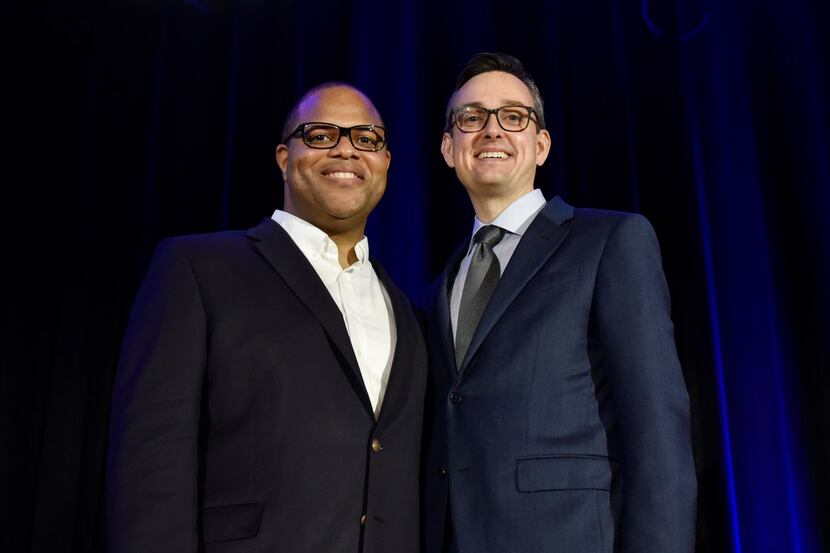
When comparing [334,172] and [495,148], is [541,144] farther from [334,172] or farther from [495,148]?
[334,172]

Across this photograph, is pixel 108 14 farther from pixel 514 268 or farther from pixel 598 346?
pixel 598 346

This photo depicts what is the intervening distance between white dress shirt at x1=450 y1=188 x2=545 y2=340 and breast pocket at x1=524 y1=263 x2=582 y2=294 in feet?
0.47

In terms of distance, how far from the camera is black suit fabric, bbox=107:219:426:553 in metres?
1.26

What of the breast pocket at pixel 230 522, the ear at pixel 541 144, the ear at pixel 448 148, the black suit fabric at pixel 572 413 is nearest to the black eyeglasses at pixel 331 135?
the ear at pixel 448 148

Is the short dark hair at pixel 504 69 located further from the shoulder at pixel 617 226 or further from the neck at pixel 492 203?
the shoulder at pixel 617 226

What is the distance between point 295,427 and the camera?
135 cm

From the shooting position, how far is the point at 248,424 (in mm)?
1346

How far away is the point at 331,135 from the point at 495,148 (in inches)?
15.4

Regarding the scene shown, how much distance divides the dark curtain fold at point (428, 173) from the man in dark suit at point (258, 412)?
1.37 meters

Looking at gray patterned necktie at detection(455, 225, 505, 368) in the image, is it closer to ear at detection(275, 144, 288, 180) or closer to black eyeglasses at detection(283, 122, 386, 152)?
black eyeglasses at detection(283, 122, 386, 152)

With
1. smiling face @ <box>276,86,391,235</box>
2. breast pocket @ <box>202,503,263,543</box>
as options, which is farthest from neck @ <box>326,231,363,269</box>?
breast pocket @ <box>202,503,263,543</box>

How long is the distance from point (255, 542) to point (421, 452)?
42 cm

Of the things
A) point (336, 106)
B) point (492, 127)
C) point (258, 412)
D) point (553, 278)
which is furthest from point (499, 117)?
point (258, 412)

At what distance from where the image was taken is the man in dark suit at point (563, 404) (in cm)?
123
